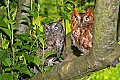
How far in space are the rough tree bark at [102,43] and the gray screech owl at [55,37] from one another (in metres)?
1.04

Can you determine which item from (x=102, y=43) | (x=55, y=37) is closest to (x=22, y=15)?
(x=55, y=37)

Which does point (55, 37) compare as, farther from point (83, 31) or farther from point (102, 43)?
point (102, 43)

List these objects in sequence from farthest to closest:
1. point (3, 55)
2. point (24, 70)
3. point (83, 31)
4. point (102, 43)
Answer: point (83, 31) < point (24, 70) < point (3, 55) < point (102, 43)

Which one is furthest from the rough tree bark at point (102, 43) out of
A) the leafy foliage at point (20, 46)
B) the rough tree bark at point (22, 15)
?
the rough tree bark at point (22, 15)

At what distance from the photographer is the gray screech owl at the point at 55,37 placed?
285 cm

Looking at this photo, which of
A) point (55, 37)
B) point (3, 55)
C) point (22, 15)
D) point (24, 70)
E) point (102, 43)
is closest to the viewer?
point (102, 43)

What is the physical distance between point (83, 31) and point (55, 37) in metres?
0.23

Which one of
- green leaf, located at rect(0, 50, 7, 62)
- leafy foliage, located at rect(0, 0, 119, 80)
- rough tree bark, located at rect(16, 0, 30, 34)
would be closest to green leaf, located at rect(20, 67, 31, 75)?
leafy foliage, located at rect(0, 0, 119, 80)

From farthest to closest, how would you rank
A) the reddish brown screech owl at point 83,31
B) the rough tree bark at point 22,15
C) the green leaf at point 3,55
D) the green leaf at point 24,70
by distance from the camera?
1. the reddish brown screech owl at point 83,31
2. the rough tree bark at point 22,15
3. the green leaf at point 24,70
4. the green leaf at point 3,55

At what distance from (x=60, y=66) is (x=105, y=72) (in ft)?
9.83

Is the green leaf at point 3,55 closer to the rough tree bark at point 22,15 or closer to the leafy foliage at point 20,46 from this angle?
the leafy foliage at point 20,46

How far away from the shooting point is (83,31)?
282cm

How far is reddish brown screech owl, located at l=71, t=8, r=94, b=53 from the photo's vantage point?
9.12 feet

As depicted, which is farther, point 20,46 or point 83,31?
point 83,31
